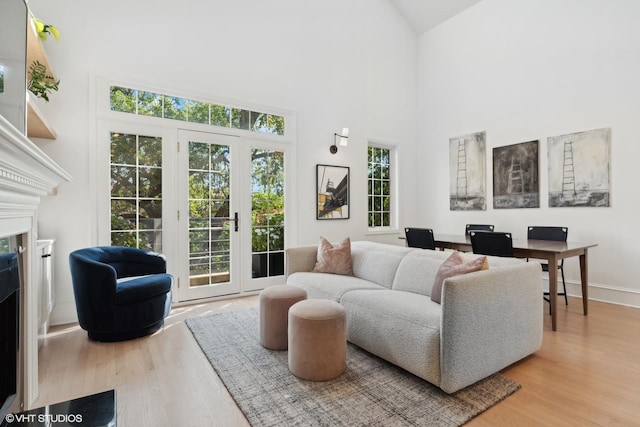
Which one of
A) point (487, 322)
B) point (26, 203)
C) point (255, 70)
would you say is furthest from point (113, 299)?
point (255, 70)

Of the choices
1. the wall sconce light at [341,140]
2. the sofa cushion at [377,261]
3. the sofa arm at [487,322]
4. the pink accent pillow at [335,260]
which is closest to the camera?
the sofa arm at [487,322]

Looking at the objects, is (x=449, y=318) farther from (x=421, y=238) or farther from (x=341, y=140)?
(x=341, y=140)

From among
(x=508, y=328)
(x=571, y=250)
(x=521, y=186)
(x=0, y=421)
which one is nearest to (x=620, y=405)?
(x=508, y=328)

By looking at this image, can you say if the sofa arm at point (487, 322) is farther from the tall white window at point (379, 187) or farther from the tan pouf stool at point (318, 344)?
the tall white window at point (379, 187)

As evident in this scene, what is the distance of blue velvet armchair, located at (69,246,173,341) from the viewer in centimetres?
266

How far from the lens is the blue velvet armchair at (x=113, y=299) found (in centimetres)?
266

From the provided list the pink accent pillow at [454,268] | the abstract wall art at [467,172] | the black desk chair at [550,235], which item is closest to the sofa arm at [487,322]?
the pink accent pillow at [454,268]

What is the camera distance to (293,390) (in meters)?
2.01

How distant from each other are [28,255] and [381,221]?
5092mm

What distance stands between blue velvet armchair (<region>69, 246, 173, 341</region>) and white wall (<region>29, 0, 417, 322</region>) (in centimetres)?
82

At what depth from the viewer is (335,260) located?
3549 millimetres

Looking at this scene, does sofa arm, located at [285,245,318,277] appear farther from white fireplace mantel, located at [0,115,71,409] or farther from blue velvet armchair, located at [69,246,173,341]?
white fireplace mantel, located at [0,115,71,409]

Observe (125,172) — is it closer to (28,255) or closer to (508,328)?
(28,255)

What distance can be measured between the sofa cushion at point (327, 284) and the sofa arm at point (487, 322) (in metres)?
1.00
